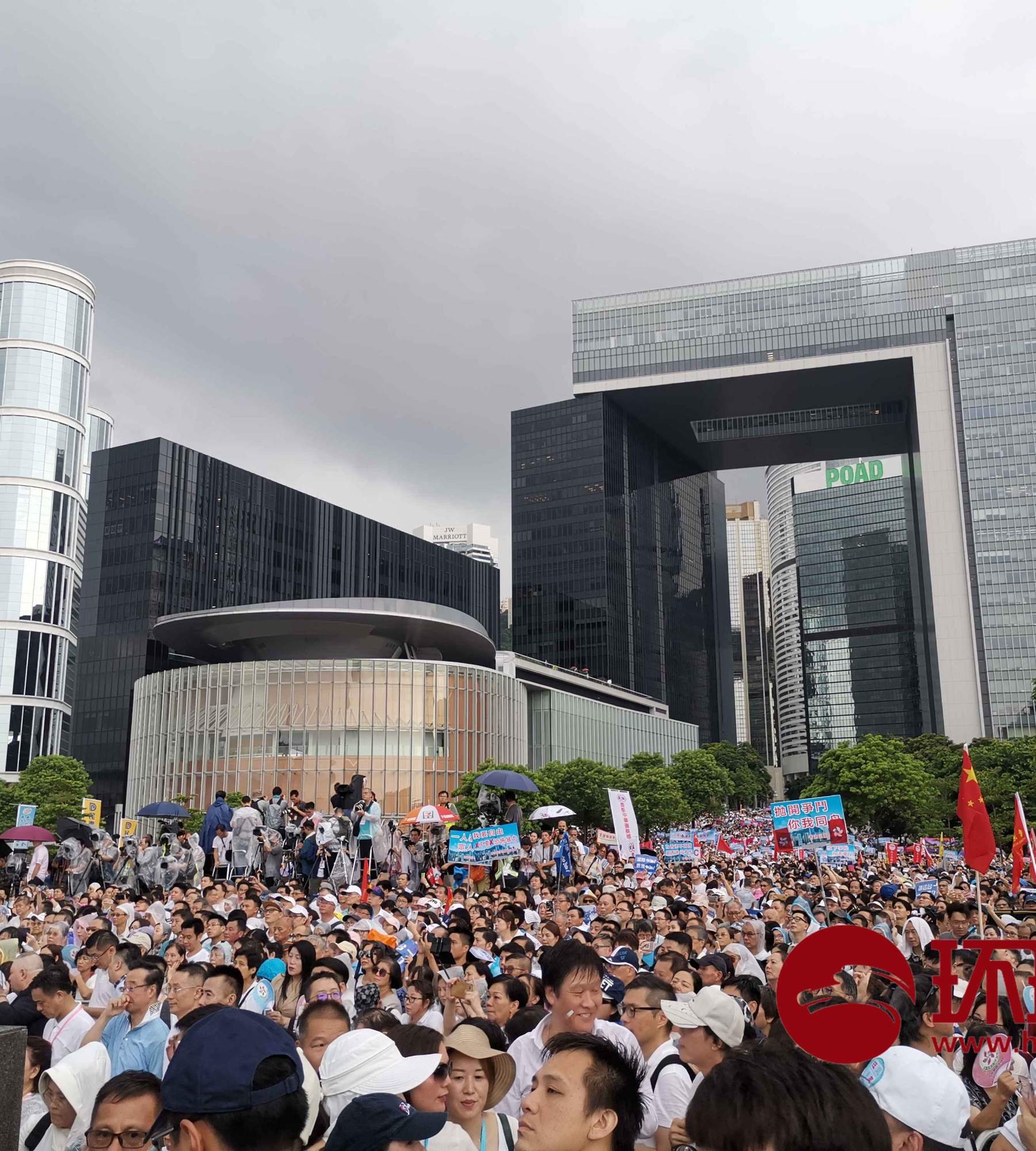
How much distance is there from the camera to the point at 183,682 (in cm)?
6656

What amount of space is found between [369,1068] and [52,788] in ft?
263

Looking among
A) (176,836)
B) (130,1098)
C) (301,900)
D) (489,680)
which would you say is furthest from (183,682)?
(130,1098)

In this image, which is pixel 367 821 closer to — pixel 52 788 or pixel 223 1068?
pixel 223 1068

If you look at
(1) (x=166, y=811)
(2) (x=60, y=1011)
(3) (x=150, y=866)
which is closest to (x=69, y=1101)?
(2) (x=60, y=1011)

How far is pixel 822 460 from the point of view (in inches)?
5674

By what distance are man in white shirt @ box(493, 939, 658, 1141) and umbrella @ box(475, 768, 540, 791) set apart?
19.3 meters

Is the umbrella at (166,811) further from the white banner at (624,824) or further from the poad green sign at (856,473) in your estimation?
the poad green sign at (856,473)

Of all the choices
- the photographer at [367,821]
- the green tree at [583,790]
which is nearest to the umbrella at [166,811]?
the photographer at [367,821]

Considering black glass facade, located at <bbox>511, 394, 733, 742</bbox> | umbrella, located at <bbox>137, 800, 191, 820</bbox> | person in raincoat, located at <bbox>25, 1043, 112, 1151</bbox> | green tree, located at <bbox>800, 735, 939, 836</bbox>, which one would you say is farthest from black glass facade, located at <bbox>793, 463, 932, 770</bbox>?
person in raincoat, located at <bbox>25, 1043, 112, 1151</bbox>

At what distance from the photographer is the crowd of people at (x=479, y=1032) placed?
3002 mm

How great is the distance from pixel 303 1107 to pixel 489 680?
6542 cm

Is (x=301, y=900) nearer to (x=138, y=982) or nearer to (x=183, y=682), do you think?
(x=138, y=982)

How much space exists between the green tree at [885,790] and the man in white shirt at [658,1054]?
7058 cm

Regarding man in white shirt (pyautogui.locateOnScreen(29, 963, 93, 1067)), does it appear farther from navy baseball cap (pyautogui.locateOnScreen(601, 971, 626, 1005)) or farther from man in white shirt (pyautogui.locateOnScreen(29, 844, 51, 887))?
man in white shirt (pyautogui.locateOnScreen(29, 844, 51, 887))
